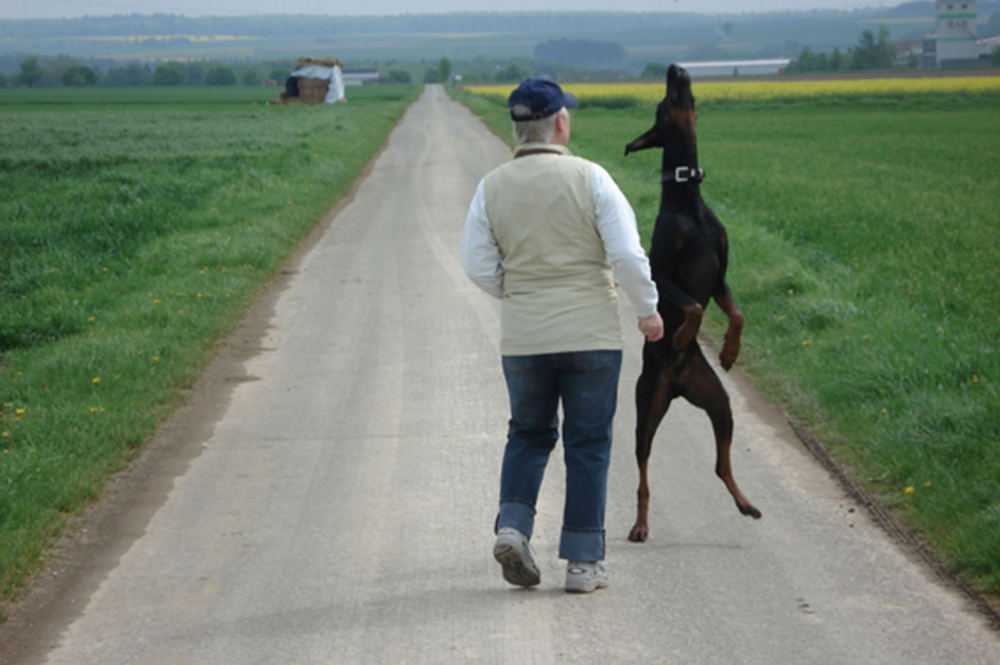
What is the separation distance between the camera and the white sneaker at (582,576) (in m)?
4.26

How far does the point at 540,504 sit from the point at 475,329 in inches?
167

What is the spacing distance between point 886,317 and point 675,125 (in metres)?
4.78

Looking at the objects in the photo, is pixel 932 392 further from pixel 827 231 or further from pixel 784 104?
pixel 784 104

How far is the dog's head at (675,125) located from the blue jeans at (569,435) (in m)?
0.95

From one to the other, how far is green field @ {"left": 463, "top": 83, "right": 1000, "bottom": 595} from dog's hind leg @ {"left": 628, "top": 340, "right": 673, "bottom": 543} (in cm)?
127

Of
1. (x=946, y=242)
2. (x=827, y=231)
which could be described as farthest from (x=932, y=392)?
(x=827, y=231)

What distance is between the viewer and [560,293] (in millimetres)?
4164

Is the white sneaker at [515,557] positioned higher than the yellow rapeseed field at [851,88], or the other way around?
the yellow rapeseed field at [851,88]

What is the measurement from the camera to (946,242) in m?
13.2

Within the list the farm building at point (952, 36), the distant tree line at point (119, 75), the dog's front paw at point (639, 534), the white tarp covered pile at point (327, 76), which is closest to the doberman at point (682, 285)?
the dog's front paw at point (639, 534)

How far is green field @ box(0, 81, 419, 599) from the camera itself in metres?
5.95

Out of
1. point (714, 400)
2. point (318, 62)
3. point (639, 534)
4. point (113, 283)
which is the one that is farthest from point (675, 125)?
point (318, 62)

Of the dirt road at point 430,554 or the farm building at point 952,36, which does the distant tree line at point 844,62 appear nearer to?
the farm building at point 952,36

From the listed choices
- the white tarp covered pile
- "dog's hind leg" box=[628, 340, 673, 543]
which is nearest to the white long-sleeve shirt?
"dog's hind leg" box=[628, 340, 673, 543]
